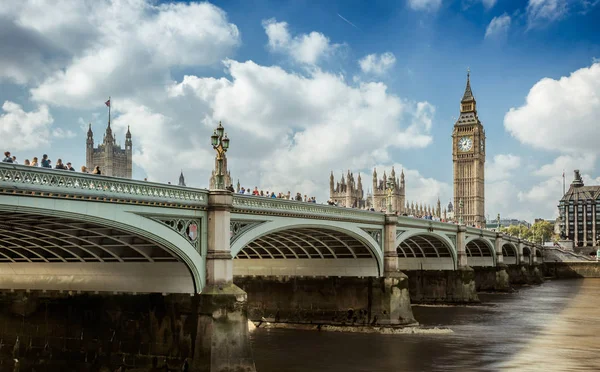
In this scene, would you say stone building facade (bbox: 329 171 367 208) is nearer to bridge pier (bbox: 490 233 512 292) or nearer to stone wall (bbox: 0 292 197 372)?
bridge pier (bbox: 490 233 512 292)

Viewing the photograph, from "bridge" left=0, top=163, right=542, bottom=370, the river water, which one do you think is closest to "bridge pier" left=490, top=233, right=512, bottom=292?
the river water

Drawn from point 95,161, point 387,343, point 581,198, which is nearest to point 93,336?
point 387,343

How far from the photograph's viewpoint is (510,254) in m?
102

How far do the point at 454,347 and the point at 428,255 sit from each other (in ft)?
87.6

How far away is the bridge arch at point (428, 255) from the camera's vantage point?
184 feet

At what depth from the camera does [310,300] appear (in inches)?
1582

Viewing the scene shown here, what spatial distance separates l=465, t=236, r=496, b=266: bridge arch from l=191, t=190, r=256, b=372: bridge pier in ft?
183

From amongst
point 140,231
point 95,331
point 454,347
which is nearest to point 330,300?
point 454,347

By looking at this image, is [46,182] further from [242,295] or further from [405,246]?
[405,246]

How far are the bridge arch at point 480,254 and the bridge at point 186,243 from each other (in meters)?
32.7

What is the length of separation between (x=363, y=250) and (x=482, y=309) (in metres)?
17.9

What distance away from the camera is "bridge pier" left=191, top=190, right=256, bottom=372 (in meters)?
22.4

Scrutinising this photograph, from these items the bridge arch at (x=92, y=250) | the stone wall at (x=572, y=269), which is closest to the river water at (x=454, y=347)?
the bridge arch at (x=92, y=250)

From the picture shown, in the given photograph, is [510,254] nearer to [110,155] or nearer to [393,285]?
[393,285]
